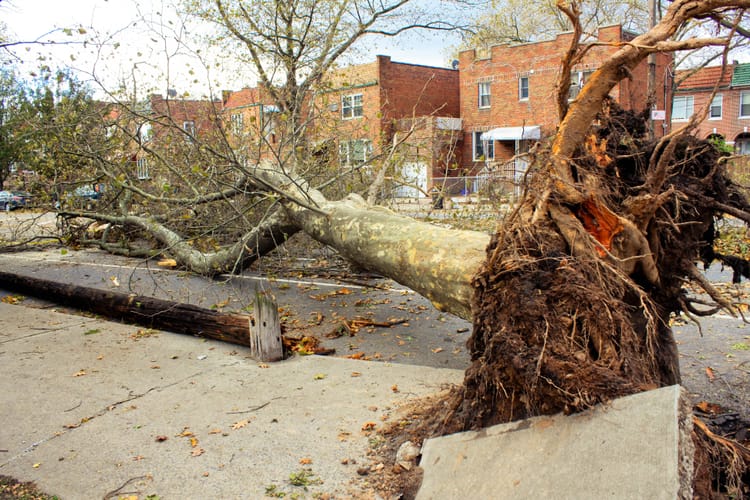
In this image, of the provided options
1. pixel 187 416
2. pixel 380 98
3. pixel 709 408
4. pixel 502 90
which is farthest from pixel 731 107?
pixel 187 416

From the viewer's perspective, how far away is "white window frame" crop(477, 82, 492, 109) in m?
32.3

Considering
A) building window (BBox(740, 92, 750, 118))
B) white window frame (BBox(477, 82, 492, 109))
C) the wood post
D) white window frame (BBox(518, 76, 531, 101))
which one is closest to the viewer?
the wood post

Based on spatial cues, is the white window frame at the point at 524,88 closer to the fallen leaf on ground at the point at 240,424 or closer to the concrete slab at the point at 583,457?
the fallen leaf on ground at the point at 240,424

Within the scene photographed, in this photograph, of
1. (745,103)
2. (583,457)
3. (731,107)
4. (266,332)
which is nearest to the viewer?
(583,457)

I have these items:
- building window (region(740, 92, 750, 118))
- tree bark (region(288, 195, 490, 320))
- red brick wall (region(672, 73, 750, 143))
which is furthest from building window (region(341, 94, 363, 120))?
building window (region(740, 92, 750, 118))

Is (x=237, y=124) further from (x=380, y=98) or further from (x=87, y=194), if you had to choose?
(x=380, y=98)

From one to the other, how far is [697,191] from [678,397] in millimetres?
1918

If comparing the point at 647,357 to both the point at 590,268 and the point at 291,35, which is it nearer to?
the point at 590,268

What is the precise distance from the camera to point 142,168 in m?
11.4

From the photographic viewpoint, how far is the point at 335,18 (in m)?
17.1

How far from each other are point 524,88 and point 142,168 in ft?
80.6

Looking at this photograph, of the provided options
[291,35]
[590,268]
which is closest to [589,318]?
[590,268]

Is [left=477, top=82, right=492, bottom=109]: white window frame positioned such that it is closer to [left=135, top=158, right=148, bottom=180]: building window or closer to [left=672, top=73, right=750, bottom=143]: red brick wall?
[left=672, top=73, right=750, bottom=143]: red brick wall

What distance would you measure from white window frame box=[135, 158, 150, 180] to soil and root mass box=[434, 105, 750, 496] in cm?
877
